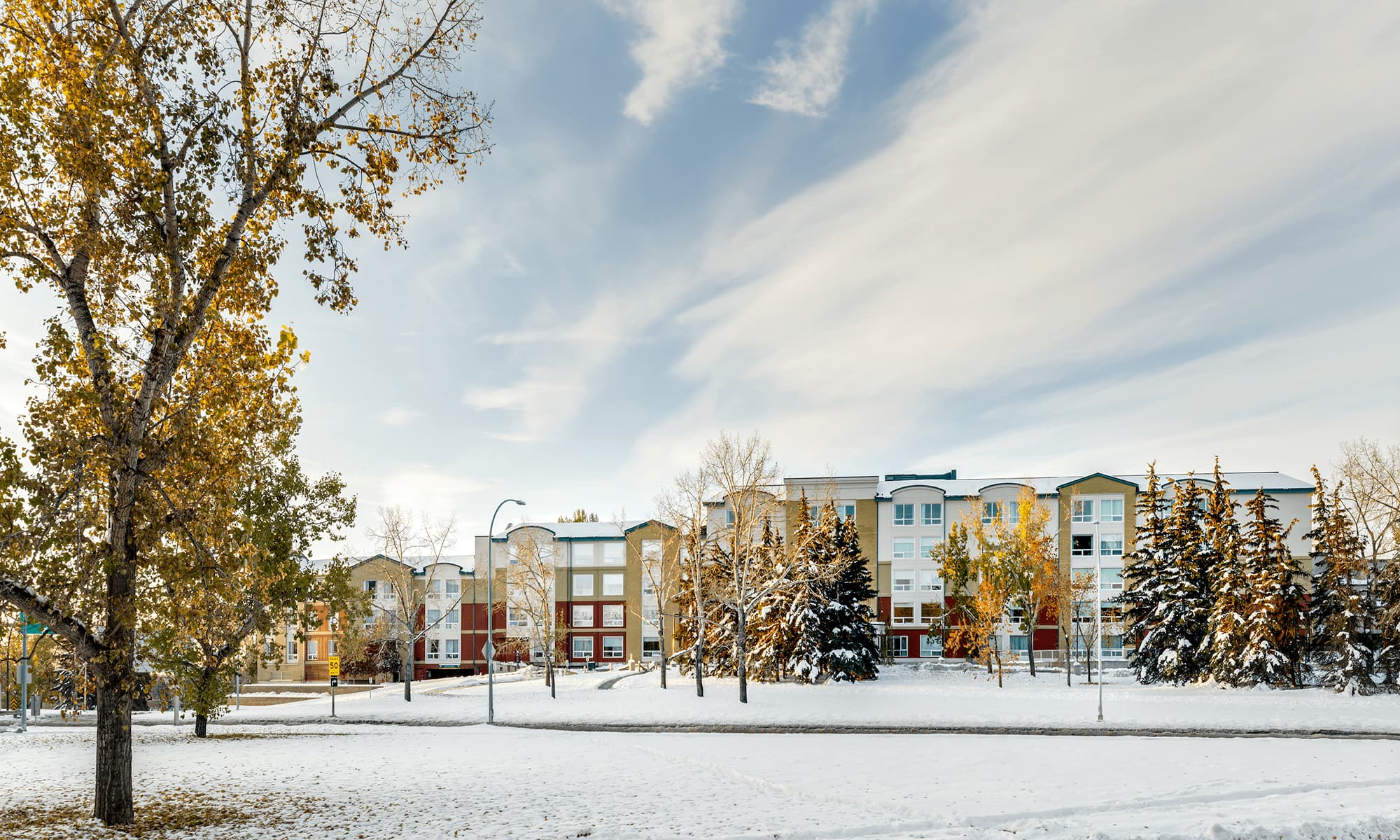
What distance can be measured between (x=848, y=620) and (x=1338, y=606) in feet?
75.4

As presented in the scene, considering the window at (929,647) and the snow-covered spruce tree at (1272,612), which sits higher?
the snow-covered spruce tree at (1272,612)

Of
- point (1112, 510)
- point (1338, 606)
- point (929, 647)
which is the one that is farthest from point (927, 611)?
point (1338, 606)

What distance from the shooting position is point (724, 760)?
21.5m

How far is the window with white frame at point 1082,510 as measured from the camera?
62.8 metres

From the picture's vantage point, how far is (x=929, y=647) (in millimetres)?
64938

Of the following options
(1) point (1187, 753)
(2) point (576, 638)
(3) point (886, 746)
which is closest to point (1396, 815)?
(1) point (1187, 753)

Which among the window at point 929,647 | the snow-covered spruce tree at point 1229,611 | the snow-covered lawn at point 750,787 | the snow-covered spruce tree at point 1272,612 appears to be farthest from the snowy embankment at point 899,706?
the window at point 929,647

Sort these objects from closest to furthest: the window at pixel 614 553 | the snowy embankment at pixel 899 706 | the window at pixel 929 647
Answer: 1. the snowy embankment at pixel 899 706
2. the window at pixel 929 647
3. the window at pixel 614 553

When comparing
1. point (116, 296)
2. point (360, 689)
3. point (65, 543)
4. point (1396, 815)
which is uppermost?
point (116, 296)

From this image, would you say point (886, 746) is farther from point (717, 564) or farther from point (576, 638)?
point (576, 638)

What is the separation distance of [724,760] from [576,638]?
2273 inches

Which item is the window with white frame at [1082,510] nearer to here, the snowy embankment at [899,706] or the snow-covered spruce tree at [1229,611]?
the snowy embankment at [899,706]

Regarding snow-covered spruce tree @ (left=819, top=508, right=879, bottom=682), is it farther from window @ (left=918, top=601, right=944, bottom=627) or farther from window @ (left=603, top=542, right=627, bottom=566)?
window @ (left=603, top=542, right=627, bottom=566)

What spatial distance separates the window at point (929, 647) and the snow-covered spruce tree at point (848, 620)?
39.8ft
